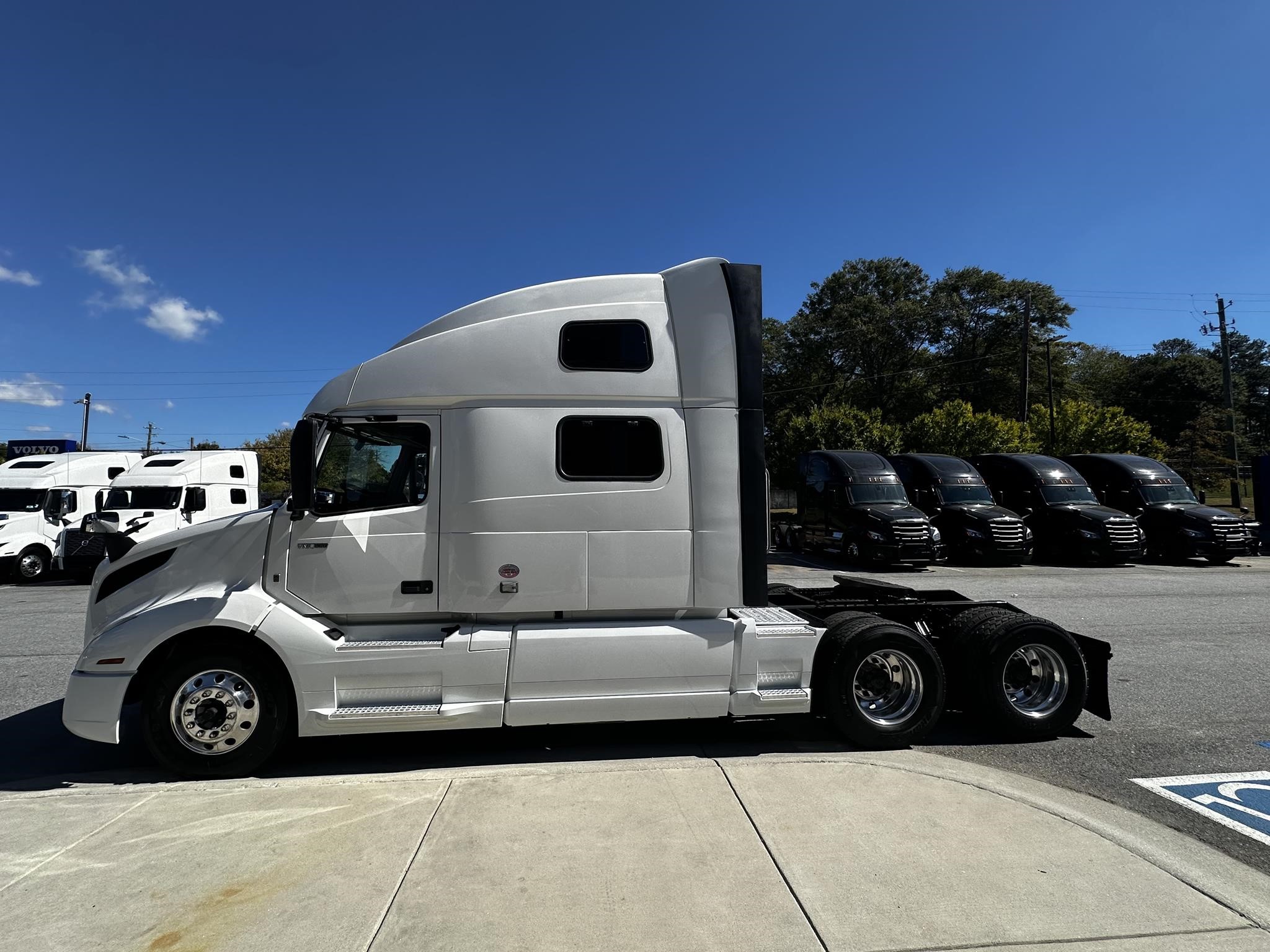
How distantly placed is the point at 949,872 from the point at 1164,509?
18.7 m

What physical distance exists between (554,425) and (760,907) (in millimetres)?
2910

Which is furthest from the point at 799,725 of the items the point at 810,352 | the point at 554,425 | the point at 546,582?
the point at 810,352

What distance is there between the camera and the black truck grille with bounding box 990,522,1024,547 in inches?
630

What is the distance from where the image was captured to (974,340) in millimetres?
43594

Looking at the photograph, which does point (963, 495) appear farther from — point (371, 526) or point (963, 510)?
point (371, 526)

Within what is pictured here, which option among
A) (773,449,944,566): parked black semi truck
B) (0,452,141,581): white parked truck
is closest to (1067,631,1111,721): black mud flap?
(773,449,944,566): parked black semi truck

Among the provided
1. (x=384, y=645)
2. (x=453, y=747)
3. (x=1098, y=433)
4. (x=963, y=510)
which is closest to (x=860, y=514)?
(x=963, y=510)

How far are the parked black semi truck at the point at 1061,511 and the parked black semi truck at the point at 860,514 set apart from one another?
3066 mm

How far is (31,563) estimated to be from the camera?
1497cm

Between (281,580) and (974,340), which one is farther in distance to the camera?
(974,340)

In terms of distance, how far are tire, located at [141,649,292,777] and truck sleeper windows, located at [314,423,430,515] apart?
1158mm

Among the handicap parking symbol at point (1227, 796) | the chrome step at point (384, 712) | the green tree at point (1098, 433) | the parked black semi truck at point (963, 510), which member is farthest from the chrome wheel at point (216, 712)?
the green tree at point (1098, 433)

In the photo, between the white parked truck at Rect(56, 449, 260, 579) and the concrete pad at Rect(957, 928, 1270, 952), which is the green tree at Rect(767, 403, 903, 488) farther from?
the concrete pad at Rect(957, 928, 1270, 952)

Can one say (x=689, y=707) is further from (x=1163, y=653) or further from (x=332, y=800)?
(x=1163, y=653)
